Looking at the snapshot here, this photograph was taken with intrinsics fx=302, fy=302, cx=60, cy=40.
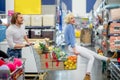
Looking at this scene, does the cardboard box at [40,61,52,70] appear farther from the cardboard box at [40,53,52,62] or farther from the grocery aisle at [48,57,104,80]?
the grocery aisle at [48,57,104,80]

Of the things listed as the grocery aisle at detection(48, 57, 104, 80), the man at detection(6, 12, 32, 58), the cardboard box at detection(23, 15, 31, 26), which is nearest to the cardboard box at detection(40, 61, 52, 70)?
the man at detection(6, 12, 32, 58)

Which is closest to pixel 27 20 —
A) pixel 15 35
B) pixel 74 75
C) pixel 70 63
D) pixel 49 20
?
pixel 49 20

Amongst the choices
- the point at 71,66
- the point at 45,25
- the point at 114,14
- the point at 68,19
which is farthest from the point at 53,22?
the point at 71,66

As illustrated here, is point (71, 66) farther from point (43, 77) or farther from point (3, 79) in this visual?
point (3, 79)

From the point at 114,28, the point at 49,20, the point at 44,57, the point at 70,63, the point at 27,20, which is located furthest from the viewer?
the point at 27,20

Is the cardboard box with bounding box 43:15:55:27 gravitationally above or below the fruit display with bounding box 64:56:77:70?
above

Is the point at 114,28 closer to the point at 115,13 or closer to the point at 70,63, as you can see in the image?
the point at 115,13

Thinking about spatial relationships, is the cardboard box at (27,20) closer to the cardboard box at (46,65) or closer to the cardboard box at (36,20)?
the cardboard box at (36,20)

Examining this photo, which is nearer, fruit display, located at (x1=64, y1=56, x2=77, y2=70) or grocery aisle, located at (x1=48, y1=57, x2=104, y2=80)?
fruit display, located at (x1=64, y1=56, x2=77, y2=70)

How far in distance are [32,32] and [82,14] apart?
52.6 feet

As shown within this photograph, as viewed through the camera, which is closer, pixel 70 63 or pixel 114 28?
pixel 70 63

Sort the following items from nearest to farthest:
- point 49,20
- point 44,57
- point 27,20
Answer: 1. point 44,57
2. point 49,20
3. point 27,20

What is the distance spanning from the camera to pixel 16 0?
919cm

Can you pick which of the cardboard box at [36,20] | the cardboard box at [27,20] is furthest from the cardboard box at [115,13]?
the cardboard box at [27,20]
